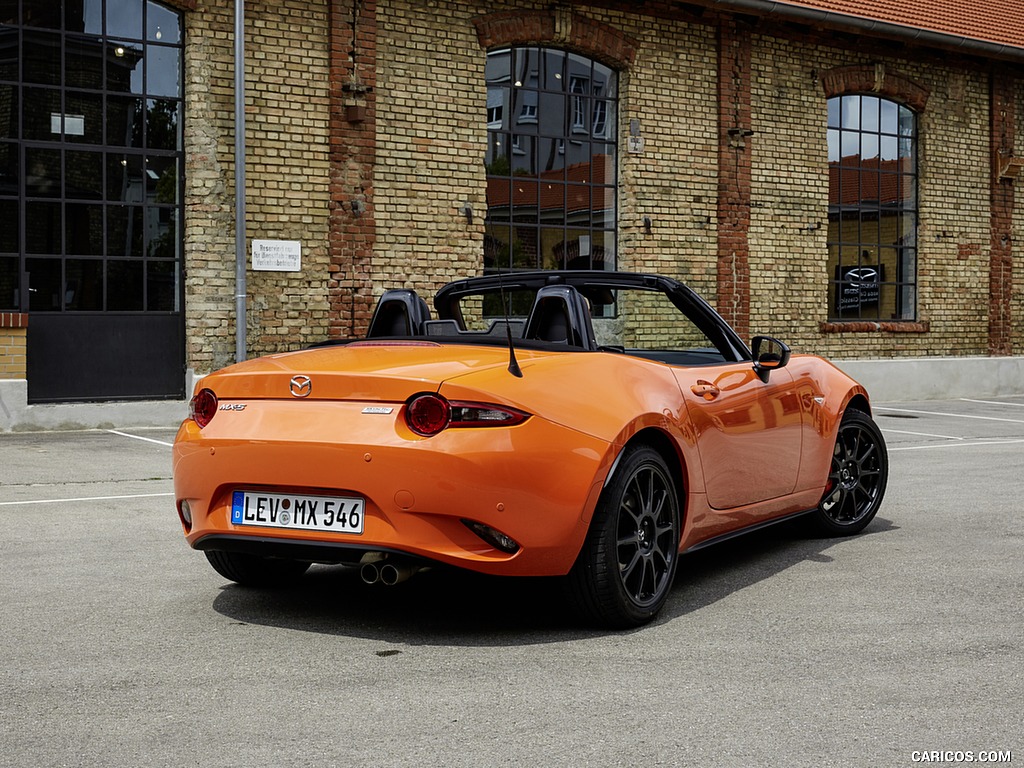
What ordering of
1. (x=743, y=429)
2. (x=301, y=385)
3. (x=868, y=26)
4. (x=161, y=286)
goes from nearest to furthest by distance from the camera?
1. (x=301, y=385)
2. (x=743, y=429)
3. (x=161, y=286)
4. (x=868, y=26)

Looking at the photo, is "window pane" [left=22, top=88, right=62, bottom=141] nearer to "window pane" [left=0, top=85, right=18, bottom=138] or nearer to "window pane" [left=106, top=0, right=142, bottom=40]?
"window pane" [left=0, top=85, right=18, bottom=138]

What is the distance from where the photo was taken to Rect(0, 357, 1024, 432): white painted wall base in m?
14.1

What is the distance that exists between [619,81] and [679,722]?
15.6 m

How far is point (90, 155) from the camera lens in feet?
47.8

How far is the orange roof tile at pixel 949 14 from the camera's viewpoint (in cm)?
1991

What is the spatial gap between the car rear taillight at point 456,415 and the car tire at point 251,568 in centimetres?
134

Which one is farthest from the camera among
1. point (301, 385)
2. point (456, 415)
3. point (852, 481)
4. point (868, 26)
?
point (868, 26)

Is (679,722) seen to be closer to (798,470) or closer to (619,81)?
(798,470)

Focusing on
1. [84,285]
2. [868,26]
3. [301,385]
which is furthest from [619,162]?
[301,385]

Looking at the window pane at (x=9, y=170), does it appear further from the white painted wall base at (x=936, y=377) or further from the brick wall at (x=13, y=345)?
the white painted wall base at (x=936, y=377)

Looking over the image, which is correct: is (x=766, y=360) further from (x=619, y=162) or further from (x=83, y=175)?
(x=619, y=162)

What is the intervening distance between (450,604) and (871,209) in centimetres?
1740

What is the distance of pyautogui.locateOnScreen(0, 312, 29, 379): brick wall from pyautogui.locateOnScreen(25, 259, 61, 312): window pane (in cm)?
32

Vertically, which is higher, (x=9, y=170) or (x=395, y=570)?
(x=9, y=170)
